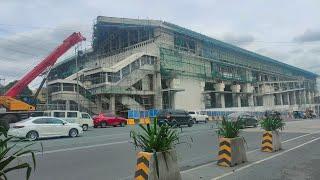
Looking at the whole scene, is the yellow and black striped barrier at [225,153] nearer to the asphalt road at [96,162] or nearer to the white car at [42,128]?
the asphalt road at [96,162]

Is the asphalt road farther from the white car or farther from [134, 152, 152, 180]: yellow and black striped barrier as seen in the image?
the white car

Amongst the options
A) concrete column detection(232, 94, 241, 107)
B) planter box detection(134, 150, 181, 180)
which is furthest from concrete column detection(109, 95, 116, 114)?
planter box detection(134, 150, 181, 180)

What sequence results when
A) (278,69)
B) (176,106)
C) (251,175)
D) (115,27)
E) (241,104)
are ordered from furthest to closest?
1. (278,69)
2. (241,104)
3. (115,27)
4. (176,106)
5. (251,175)

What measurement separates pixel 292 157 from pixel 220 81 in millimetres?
77485

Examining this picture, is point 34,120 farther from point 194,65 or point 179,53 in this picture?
point 194,65

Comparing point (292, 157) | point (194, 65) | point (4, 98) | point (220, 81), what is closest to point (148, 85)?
point (194, 65)

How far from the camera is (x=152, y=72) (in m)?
A: 73.1

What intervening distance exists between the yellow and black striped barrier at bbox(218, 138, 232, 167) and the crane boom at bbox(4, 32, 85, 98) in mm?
34395

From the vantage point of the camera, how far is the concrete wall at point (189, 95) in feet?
253

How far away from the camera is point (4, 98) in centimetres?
3953

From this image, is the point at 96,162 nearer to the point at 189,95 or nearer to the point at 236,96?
the point at 189,95

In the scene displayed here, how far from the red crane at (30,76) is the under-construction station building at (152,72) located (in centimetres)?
1501

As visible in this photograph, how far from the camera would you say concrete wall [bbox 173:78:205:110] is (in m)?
77.2

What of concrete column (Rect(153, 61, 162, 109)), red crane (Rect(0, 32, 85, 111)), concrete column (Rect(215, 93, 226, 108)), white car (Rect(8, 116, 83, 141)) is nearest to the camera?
white car (Rect(8, 116, 83, 141))
